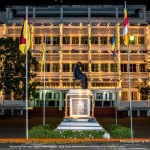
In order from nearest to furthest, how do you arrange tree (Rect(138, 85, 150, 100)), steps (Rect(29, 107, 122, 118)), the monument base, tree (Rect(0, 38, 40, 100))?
the monument base < tree (Rect(0, 38, 40, 100)) < steps (Rect(29, 107, 122, 118)) < tree (Rect(138, 85, 150, 100))

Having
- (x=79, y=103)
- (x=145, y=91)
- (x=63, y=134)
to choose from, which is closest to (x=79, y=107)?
(x=79, y=103)

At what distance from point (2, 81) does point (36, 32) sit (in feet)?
61.3

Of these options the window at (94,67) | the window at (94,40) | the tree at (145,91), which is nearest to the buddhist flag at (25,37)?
the tree at (145,91)

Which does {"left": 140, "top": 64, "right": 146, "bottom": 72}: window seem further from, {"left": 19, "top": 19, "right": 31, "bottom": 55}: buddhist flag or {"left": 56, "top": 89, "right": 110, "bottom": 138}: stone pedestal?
{"left": 19, "top": 19, "right": 31, "bottom": 55}: buddhist flag

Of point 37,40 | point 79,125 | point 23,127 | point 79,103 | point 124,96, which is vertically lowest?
point 23,127

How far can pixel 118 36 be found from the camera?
70.6 m

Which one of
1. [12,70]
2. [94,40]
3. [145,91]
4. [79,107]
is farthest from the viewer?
[94,40]

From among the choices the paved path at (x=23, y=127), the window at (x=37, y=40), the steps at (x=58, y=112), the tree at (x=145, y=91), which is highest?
the window at (x=37, y=40)

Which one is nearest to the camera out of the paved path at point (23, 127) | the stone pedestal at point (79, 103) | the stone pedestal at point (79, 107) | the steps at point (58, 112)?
the stone pedestal at point (79, 107)

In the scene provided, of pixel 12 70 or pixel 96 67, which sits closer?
pixel 12 70

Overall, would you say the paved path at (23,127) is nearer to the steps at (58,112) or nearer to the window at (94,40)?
the steps at (58,112)

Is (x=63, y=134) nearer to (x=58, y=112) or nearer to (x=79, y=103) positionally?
(x=79, y=103)

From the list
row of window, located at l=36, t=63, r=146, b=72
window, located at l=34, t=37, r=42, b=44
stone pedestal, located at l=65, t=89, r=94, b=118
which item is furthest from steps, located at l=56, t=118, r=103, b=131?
window, located at l=34, t=37, r=42, b=44

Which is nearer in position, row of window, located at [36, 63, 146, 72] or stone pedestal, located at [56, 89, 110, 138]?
stone pedestal, located at [56, 89, 110, 138]
